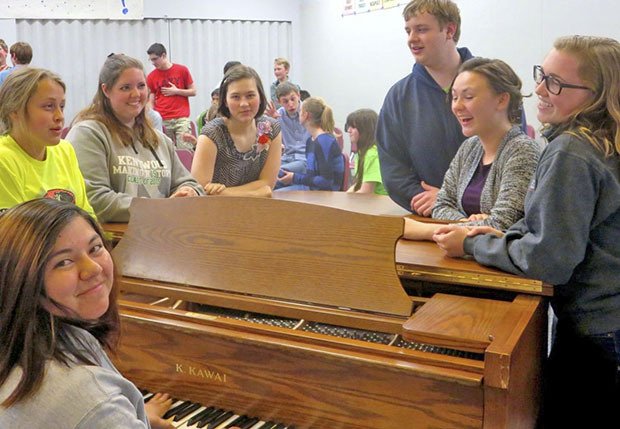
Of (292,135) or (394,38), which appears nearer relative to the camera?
(292,135)

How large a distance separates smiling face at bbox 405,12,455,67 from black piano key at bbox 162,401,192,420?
1947 mm

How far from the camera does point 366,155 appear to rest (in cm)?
551

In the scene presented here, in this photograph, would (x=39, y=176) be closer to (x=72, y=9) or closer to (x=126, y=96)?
(x=126, y=96)

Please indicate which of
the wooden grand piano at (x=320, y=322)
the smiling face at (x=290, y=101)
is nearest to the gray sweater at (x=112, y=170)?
the wooden grand piano at (x=320, y=322)

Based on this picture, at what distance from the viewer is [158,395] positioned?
204cm

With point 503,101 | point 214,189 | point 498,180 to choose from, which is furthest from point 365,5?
point 498,180

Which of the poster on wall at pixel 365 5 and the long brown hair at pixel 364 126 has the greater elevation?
the poster on wall at pixel 365 5

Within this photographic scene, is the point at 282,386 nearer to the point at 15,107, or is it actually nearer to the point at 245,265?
the point at 245,265

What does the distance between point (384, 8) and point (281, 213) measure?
7489mm

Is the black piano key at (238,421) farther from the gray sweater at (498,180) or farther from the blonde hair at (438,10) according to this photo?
the blonde hair at (438,10)

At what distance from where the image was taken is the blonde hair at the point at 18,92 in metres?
2.73

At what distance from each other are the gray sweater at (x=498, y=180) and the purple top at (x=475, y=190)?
0.01 meters

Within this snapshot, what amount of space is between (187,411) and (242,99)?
186 centimetres

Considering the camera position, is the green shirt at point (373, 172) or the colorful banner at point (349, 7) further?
the colorful banner at point (349, 7)
